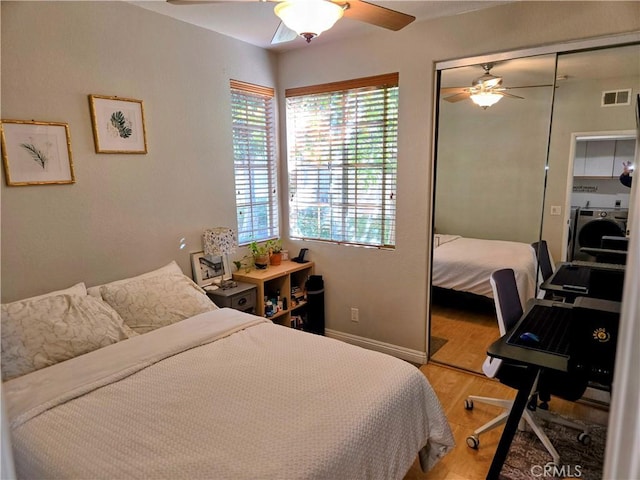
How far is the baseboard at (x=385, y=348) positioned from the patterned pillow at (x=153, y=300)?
1.44m

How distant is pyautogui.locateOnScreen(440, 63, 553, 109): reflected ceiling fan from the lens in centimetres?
273

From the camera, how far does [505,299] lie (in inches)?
85.4

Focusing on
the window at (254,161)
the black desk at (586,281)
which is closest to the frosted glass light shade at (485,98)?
the black desk at (586,281)

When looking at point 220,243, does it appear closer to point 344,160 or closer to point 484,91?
point 344,160

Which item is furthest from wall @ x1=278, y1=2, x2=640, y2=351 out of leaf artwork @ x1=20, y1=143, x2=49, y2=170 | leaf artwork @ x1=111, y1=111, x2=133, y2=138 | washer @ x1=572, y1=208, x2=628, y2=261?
leaf artwork @ x1=20, y1=143, x2=49, y2=170

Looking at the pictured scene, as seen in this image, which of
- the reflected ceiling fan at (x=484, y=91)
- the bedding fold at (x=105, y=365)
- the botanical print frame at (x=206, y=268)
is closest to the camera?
the bedding fold at (x=105, y=365)

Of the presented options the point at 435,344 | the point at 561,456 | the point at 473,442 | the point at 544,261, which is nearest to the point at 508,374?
the point at 473,442

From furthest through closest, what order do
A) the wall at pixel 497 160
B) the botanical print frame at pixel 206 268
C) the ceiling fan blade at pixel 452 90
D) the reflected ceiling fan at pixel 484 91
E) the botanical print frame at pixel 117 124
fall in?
the botanical print frame at pixel 206 268 → the ceiling fan blade at pixel 452 90 → the reflected ceiling fan at pixel 484 91 → the wall at pixel 497 160 → the botanical print frame at pixel 117 124

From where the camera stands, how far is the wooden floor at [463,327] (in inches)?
123

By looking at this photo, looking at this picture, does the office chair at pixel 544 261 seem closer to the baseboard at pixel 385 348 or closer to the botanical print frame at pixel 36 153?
the baseboard at pixel 385 348

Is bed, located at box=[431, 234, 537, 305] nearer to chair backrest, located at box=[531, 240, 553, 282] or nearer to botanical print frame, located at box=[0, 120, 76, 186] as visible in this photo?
chair backrest, located at box=[531, 240, 553, 282]

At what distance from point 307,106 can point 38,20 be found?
1985 mm

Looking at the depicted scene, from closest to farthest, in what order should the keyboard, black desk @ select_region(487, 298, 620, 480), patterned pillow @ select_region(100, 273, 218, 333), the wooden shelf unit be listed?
black desk @ select_region(487, 298, 620, 480)
the keyboard
patterned pillow @ select_region(100, 273, 218, 333)
the wooden shelf unit

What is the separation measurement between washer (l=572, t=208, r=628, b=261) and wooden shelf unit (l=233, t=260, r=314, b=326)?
2.10 meters
